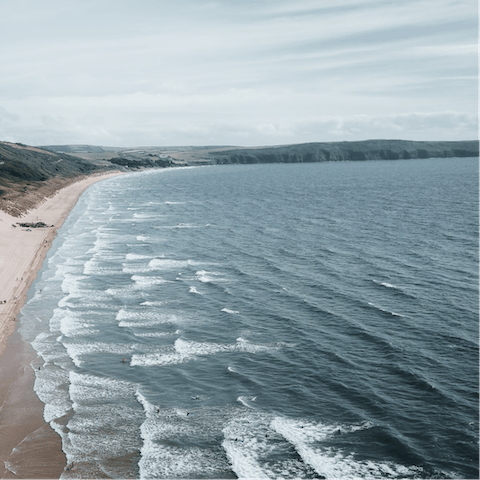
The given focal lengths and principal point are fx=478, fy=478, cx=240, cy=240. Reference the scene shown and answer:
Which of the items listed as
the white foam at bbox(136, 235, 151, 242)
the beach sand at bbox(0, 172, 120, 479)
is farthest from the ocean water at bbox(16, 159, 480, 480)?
the white foam at bbox(136, 235, 151, 242)

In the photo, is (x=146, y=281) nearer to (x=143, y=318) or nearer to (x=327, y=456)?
(x=143, y=318)

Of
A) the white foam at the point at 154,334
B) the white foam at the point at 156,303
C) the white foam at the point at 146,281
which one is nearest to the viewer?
the white foam at the point at 154,334

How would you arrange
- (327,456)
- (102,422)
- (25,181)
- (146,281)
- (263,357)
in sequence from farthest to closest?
(25,181)
(146,281)
(263,357)
(102,422)
(327,456)

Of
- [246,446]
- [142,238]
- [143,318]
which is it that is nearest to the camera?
[246,446]

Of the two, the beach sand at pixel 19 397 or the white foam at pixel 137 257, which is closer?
the beach sand at pixel 19 397

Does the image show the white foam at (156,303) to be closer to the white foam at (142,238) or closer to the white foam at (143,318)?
the white foam at (143,318)

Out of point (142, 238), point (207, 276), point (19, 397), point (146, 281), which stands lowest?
point (19, 397)

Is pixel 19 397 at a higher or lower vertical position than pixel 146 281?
lower

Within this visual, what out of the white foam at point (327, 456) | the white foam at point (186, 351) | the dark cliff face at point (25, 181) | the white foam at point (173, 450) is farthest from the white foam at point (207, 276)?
the dark cliff face at point (25, 181)

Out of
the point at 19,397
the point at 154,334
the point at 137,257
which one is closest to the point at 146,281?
the point at 137,257

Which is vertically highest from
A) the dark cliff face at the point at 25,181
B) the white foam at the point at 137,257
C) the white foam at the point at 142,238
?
the dark cliff face at the point at 25,181
